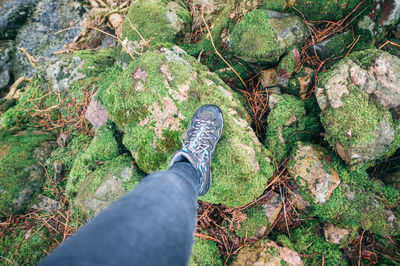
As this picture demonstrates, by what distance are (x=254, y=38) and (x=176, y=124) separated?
1467 mm

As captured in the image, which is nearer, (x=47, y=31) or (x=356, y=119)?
(x=356, y=119)

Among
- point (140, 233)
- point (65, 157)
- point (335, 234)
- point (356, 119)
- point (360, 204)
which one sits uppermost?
point (356, 119)

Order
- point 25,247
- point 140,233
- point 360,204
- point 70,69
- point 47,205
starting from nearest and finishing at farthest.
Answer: point 140,233 → point 360,204 → point 25,247 → point 47,205 → point 70,69

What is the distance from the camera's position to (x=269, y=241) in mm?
2260

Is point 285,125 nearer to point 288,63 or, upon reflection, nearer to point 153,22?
point 288,63

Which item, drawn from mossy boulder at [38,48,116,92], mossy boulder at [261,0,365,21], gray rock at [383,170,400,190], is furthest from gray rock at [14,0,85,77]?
gray rock at [383,170,400,190]

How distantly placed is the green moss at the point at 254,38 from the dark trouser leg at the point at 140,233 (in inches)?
81.6

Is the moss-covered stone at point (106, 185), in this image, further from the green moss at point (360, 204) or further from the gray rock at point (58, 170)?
the green moss at point (360, 204)

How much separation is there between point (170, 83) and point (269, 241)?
2.09 meters

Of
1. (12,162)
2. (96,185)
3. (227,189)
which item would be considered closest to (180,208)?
(227,189)

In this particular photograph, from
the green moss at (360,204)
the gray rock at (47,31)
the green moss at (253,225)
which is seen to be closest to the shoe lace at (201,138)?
the green moss at (253,225)

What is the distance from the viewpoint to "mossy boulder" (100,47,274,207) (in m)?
2.31

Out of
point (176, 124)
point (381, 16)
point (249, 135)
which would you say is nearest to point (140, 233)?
point (176, 124)

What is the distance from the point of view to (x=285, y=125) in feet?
8.32
